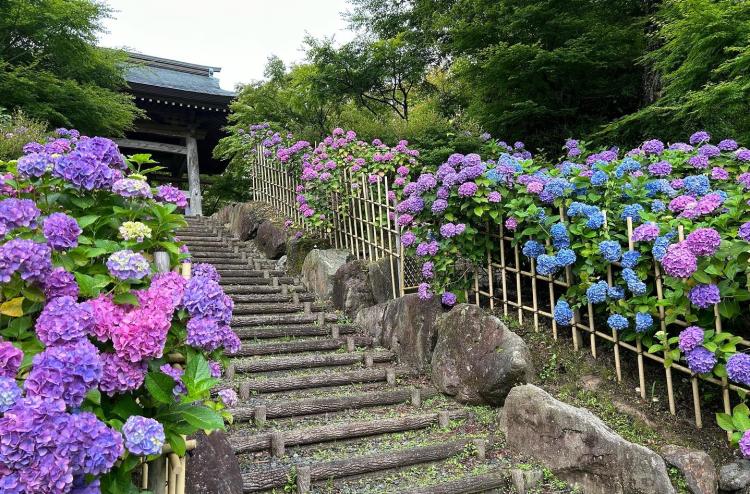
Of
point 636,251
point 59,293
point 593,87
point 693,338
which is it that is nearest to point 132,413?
point 59,293

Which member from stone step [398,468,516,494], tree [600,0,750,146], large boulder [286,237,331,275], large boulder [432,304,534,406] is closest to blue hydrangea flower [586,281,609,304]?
large boulder [432,304,534,406]

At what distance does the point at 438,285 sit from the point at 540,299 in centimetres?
76

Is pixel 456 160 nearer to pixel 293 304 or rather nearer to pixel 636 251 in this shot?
pixel 636 251

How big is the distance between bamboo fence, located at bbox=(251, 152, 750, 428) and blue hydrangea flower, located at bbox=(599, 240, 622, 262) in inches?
3.6

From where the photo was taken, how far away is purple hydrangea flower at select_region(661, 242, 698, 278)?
241 centimetres

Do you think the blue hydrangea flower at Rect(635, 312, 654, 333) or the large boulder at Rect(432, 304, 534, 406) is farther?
the large boulder at Rect(432, 304, 534, 406)

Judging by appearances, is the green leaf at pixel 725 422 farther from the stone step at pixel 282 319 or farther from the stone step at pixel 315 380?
the stone step at pixel 282 319

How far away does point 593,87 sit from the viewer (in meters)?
5.77

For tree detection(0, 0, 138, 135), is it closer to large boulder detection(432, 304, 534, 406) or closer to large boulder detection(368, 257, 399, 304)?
large boulder detection(368, 257, 399, 304)

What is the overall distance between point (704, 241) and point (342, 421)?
2.27m

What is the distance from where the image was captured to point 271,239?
23.1 ft

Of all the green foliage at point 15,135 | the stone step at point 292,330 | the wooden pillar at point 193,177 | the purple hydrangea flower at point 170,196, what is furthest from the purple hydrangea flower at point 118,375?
the wooden pillar at point 193,177

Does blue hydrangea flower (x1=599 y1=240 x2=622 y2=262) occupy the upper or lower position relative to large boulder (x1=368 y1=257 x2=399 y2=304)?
upper

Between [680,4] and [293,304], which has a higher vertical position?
[680,4]
